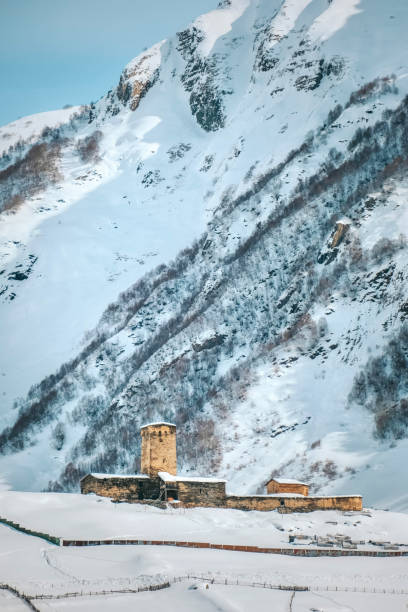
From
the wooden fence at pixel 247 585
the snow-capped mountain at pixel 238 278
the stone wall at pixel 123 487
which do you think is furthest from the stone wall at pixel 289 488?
the wooden fence at pixel 247 585

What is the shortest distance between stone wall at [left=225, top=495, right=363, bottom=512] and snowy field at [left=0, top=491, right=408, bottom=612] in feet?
2.85

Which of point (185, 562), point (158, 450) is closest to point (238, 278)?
point (158, 450)

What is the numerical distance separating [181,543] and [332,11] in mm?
158372

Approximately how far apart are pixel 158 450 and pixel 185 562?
54.2 feet

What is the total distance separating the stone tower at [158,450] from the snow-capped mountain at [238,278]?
14.4m

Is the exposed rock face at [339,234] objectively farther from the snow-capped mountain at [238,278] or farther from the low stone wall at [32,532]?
the low stone wall at [32,532]

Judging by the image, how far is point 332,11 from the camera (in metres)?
167

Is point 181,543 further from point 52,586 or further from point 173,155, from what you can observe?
point 173,155

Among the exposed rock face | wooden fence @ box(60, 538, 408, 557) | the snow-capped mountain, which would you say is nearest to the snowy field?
wooden fence @ box(60, 538, 408, 557)

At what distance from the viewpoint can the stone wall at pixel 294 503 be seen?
137ft

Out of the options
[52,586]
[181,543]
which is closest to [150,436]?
[181,543]

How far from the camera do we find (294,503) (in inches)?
1646

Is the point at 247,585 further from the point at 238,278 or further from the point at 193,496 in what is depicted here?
the point at 238,278

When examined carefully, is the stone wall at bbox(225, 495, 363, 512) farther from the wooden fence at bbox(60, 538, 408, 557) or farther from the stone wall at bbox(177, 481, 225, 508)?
the wooden fence at bbox(60, 538, 408, 557)
